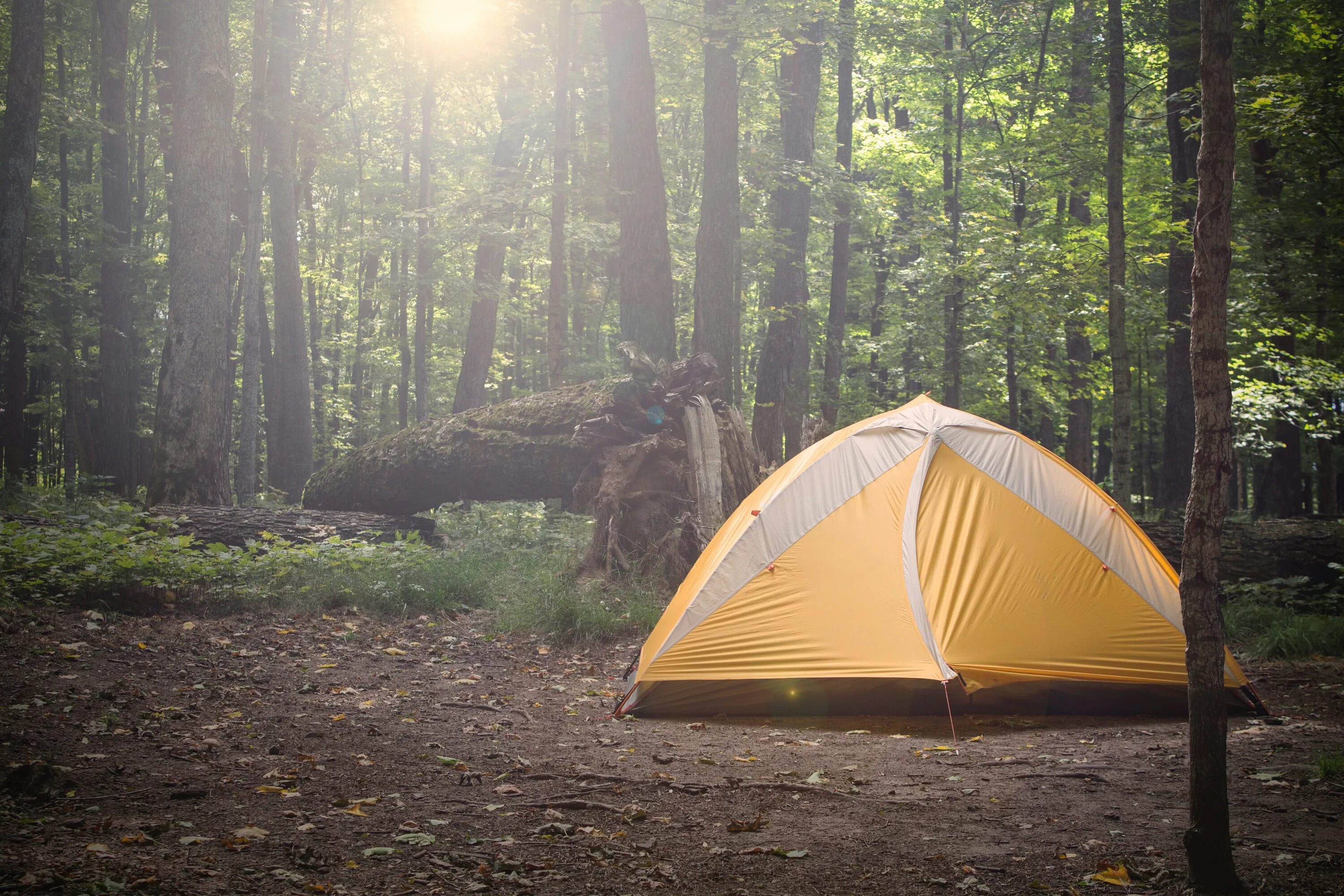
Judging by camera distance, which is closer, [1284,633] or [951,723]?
[951,723]

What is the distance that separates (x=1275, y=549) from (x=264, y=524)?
10.1 metres

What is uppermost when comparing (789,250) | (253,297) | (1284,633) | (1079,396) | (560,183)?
(560,183)

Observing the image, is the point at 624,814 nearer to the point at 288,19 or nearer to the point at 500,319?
the point at 288,19

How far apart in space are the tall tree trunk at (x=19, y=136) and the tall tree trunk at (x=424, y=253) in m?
6.24

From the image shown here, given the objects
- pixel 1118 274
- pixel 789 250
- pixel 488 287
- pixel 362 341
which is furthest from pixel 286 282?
pixel 1118 274

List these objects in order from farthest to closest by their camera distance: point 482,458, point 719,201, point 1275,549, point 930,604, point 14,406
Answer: point 14,406 < point 719,201 < point 482,458 < point 1275,549 < point 930,604

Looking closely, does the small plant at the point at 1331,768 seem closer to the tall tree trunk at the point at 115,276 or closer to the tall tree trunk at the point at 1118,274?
the tall tree trunk at the point at 1118,274

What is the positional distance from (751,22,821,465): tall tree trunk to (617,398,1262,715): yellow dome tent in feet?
25.0

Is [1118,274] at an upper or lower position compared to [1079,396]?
upper

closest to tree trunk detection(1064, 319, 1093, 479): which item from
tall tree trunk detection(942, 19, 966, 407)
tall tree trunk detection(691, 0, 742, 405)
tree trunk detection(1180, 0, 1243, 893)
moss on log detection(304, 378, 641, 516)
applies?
tall tree trunk detection(942, 19, 966, 407)

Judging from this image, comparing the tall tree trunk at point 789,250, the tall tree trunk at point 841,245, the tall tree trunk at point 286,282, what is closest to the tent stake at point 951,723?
the tall tree trunk at point 789,250

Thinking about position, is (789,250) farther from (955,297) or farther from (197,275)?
(197,275)

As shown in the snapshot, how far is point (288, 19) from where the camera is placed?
16.5 meters

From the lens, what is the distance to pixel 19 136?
12477 mm
